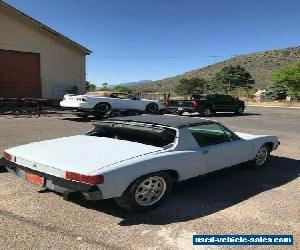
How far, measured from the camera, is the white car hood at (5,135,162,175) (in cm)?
477

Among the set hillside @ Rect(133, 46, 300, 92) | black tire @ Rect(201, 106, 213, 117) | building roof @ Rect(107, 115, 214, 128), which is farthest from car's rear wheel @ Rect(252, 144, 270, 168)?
hillside @ Rect(133, 46, 300, 92)

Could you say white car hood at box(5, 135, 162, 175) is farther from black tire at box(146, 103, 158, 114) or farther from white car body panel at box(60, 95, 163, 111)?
black tire at box(146, 103, 158, 114)

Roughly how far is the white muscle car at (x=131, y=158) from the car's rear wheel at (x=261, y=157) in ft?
2.05

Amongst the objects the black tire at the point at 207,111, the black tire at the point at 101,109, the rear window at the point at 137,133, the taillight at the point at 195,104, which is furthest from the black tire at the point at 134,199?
the black tire at the point at 207,111

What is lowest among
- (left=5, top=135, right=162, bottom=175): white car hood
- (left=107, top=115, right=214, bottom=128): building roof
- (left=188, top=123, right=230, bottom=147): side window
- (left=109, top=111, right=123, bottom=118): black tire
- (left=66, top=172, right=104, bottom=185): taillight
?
(left=109, top=111, right=123, bottom=118): black tire

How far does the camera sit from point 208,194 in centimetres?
591

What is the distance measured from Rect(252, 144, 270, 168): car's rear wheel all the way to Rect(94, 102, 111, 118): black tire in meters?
9.94

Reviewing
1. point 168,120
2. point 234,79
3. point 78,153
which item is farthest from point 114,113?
point 234,79

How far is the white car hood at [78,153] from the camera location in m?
4.77

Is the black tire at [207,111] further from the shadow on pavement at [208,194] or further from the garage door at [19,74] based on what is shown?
the shadow on pavement at [208,194]

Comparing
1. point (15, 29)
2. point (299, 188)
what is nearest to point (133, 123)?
point (299, 188)

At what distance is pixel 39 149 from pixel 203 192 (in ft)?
8.28

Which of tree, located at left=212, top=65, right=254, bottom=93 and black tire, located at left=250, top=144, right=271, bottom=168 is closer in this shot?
black tire, located at left=250, top=144, right=271, bottom=168

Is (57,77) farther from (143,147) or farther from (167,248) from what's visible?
(167,248)
